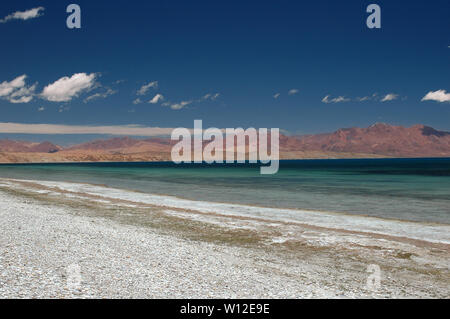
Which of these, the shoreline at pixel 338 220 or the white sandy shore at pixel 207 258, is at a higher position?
the white sandy shore at pixel 207 258

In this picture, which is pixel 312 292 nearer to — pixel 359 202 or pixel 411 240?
pixel 411 240

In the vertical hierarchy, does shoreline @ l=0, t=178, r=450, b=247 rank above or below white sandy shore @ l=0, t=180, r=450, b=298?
below

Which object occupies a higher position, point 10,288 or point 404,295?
point 10,288

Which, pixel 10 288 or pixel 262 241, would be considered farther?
pixel 262 241

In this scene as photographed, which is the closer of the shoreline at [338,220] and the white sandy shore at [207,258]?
the white sandy shore at [207,258]

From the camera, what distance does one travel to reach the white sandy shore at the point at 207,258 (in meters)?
11.7

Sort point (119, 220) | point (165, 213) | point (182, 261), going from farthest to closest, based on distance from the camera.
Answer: point (165, 213)
point (119, 220)
point (182, 261)

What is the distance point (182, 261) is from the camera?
49.0 ft

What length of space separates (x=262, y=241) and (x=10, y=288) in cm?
1254

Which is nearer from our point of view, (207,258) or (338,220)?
(207,258)

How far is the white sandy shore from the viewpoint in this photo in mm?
11688

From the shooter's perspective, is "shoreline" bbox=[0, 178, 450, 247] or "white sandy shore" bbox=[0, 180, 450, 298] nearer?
"white sandy shore" bbox=[0, 180, 450, 298]

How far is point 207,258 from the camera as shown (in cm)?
1565
